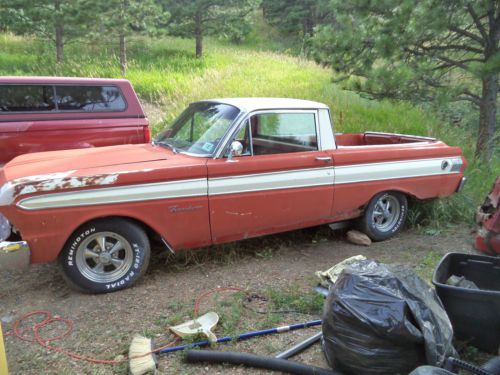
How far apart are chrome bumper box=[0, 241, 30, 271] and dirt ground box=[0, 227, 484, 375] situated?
47 cm

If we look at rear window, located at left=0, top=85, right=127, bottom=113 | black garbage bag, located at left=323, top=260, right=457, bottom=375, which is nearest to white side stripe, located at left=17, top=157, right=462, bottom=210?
black garbage bag, located at left=323, top=260, right=457, bottom=375

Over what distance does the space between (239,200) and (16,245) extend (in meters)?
1.99

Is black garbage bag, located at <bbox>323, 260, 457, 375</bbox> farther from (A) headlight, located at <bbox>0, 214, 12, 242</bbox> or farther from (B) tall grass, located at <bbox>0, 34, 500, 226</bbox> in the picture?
(B) tall grass, located at <bbox>0, 34, 500, 226</bbox>

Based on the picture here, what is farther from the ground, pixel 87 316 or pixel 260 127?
pixel 260 127

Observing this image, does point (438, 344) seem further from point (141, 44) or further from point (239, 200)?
point (141, 44)

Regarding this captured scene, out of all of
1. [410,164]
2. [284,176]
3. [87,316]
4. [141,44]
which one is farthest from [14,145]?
[141,44]

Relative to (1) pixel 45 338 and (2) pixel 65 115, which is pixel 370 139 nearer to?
(2) pixel 65 115

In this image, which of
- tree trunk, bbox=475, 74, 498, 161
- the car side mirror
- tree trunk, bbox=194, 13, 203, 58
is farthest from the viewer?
tree trunk, bbox=194, 13, 203, 58

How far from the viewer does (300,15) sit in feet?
117

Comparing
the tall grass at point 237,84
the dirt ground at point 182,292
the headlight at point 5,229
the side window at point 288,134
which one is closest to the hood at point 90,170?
the headlight at point 5,229

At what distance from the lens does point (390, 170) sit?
5.47 m

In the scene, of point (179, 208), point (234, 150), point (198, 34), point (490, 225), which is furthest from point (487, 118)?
point (198, 34)

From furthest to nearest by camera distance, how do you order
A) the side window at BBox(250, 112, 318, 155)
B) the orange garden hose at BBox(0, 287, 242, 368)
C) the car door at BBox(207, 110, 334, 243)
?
the side window at BBox(250, 112, 318, 155), the car door at BBox(207, 110, 334, 243), the orange garden hose at BBox(0, 287, 242, 368)

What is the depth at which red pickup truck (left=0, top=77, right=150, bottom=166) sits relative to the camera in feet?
20.1
